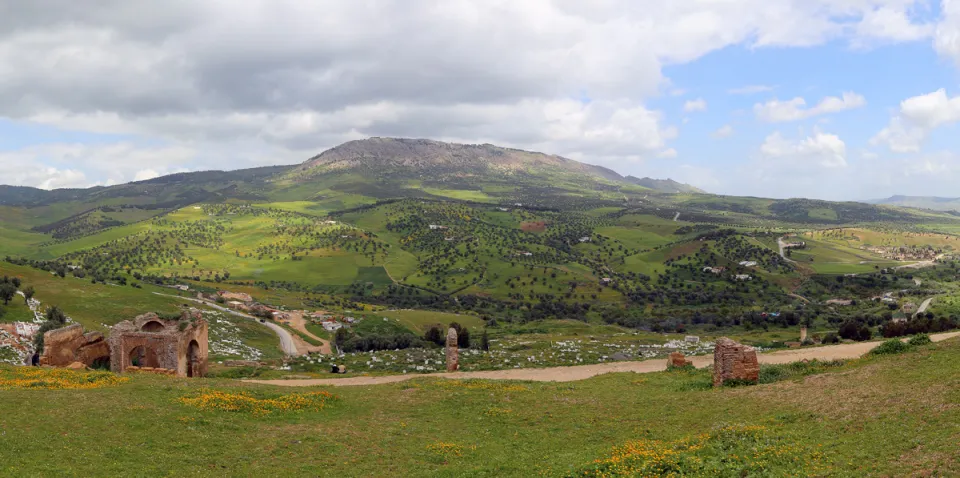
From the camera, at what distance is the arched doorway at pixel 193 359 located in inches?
1689

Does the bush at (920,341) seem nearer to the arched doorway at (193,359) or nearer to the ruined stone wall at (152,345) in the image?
the ruined stone wall at (152,345)

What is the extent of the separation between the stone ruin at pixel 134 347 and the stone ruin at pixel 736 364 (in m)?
35.4

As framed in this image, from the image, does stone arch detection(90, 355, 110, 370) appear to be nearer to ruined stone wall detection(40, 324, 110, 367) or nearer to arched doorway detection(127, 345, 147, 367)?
ruined stone wall detection(40, 324, 110, 367)

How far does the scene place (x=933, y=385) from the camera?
67.0 feet

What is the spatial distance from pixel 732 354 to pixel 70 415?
101 feet

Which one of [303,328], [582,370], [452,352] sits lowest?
[303,328]

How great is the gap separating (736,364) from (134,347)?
4085cm

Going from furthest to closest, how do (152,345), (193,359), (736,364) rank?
(193,359) < (152,345) < (736,364)

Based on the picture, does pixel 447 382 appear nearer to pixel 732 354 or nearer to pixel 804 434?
pixel 732 354

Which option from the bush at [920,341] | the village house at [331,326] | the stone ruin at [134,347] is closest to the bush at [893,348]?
the bush at [920,341]

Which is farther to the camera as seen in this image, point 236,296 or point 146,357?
point 236,296

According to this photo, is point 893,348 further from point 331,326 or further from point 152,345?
point 331,326

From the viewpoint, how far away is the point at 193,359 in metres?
43.3

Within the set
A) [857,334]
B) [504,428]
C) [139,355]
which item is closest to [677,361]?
[504,428]
